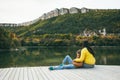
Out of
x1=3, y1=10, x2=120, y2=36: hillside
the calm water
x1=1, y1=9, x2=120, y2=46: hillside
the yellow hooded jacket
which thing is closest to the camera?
the yellow hooded jacket

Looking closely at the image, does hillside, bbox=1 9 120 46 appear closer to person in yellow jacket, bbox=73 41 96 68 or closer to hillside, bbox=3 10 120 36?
hillside, bbox=3 10 120 36

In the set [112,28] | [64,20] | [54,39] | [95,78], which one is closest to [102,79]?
[95,78]

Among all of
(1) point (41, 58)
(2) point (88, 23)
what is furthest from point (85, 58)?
(2) point (88, 23)

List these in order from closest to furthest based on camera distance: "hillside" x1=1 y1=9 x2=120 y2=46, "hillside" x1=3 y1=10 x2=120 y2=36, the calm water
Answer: the calm water < "hillside" x1=1 y1=9 x2=120 y2=46 < "hillside" x1=3 y1=10 x2=120 y2=36

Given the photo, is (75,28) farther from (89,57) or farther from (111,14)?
(89,57)

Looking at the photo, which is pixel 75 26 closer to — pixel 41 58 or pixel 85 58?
pixel 41 58

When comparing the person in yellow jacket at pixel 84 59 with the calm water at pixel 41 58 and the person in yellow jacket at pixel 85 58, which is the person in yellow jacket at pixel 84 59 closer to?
the person in yellow jacket at pixel 85 58

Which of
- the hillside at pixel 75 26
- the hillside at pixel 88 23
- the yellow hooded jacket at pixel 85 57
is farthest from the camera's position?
the hillside at pixel 88 23

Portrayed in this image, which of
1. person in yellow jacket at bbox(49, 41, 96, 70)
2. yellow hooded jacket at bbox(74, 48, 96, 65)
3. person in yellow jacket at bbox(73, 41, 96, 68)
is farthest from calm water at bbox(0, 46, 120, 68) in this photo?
yellow hooded jacket at bbox(74, 48, 96, 65)

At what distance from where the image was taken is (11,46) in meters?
93.8

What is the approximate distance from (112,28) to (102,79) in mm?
168974

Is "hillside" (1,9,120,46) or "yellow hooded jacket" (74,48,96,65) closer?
"yellow hooded jacket" (74,48,96,65)

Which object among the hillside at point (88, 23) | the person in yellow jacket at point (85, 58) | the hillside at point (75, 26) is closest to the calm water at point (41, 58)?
the person in yellow jacket at point (85, 58)

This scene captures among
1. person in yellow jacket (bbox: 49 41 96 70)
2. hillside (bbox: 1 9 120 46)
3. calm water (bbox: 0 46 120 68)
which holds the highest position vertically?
hillside (bbox: 1 9 120 46)
